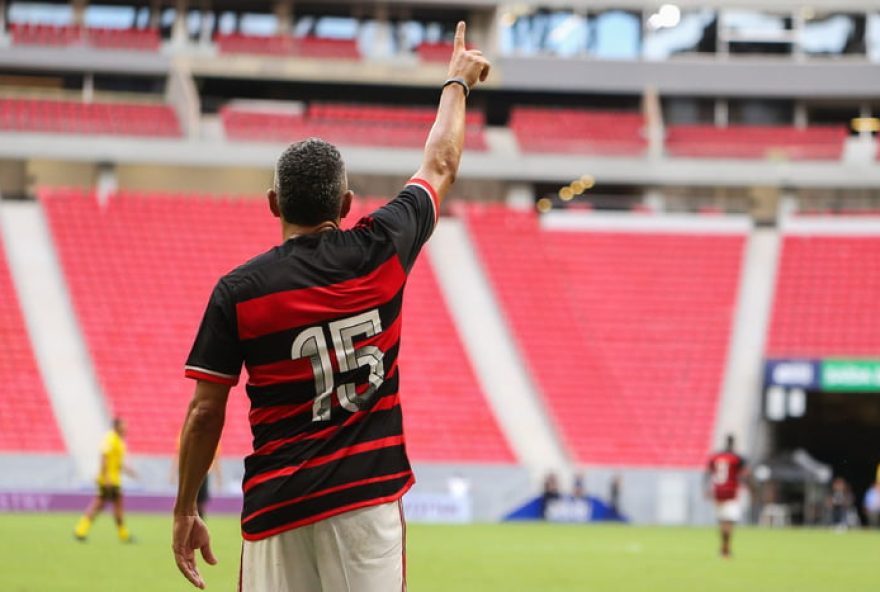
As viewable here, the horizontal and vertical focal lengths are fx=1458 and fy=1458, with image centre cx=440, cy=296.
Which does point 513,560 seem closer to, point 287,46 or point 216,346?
point 216,346

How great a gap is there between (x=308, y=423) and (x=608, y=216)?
1531 inches

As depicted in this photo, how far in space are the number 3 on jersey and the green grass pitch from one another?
9510 millimetres

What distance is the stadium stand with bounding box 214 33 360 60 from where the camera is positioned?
46344mm

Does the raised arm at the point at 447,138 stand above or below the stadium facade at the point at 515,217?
above

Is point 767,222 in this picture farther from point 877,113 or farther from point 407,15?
point 407,15

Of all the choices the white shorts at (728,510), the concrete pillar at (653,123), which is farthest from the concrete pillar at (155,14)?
the white shorts at (728,510)

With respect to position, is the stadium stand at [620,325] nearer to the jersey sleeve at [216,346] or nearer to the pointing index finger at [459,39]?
the pointing index finger at [459,39]

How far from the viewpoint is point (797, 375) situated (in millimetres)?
35812

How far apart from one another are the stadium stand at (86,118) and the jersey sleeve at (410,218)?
3989 cm

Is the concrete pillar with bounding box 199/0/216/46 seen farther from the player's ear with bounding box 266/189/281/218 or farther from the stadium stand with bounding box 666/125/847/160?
the player's ear with bounding box 266/189/281/218

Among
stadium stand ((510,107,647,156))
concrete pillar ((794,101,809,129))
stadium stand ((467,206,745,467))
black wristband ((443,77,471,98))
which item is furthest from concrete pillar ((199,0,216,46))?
black wristband ((443,77,471,98))

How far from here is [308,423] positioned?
465 centimetres

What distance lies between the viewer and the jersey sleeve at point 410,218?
486 cm

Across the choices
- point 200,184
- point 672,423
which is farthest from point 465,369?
point 200,184
